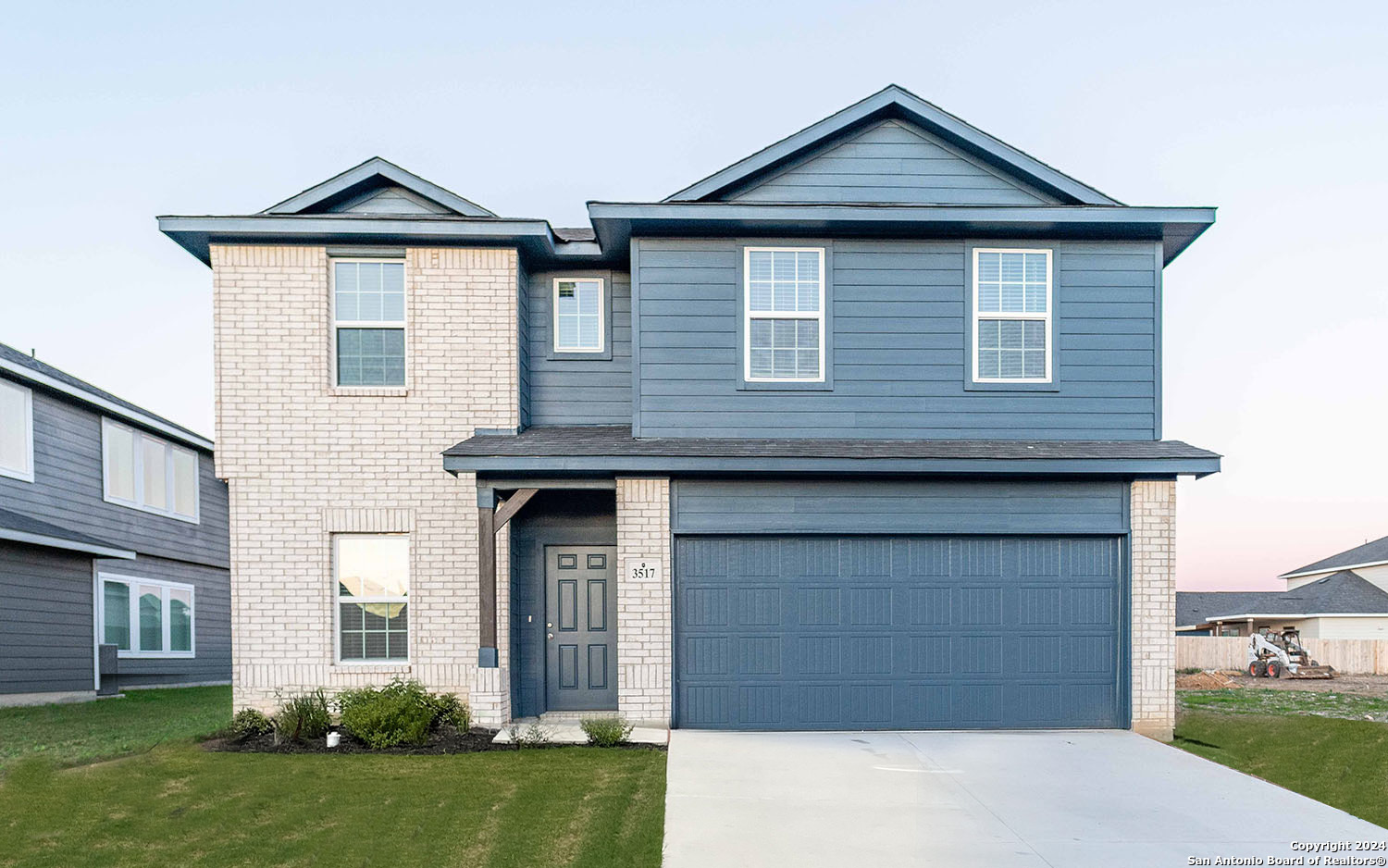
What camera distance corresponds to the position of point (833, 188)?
1152 centimetres

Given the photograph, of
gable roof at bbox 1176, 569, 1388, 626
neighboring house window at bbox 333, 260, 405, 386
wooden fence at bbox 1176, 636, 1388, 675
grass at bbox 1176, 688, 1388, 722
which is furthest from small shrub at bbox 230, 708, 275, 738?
gable roof at bbox 1176, 569, 1388, 626

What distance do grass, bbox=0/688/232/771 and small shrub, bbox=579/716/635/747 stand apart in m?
4.60

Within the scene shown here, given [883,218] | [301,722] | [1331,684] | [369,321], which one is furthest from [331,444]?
[1331,684]

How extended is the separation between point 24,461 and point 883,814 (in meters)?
15.5

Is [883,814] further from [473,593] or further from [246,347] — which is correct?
[246,347]

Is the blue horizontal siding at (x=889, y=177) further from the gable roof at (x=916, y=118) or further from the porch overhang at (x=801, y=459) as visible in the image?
the porch overhang at (x=801, y=459)

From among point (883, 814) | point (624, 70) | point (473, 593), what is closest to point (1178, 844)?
point (883, 814)

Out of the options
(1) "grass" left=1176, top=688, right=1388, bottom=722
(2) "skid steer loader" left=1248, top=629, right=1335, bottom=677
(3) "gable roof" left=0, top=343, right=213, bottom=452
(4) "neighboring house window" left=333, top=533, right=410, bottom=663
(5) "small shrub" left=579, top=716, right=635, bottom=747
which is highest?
(3) "gable roof" left=0, top=343, right=213, bottom=452

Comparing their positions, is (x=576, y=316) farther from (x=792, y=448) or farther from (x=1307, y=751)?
(x=1307, y=751)

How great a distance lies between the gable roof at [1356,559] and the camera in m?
38.9

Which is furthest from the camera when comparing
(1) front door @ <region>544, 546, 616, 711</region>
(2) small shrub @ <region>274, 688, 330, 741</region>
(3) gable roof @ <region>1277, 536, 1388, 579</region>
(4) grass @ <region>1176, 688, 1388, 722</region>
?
(3) gable roof @ <region>1277, 536, 1388, 579</region>

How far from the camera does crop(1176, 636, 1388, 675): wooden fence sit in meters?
26.9

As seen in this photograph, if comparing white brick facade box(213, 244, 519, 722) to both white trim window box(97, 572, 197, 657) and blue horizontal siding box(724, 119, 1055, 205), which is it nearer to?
blue horizontal siding box(724, 119, 1055, 205)

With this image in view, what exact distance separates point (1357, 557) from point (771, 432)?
40176 millimetres
